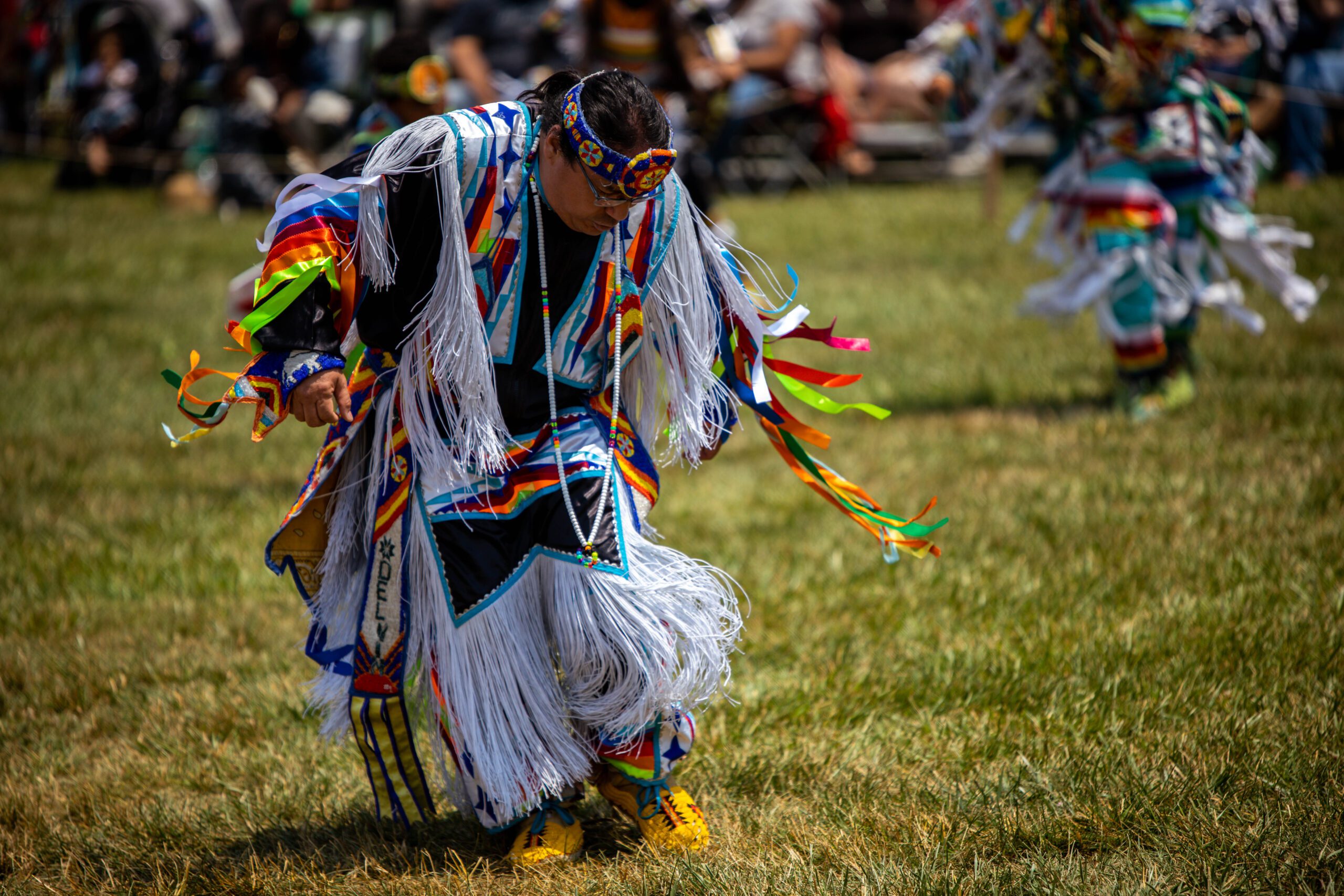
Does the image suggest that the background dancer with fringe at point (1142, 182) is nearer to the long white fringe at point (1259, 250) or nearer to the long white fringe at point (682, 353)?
the long white fringe at point (1259, 250)

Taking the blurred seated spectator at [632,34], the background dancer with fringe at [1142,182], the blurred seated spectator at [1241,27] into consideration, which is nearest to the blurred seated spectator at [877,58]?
the blurred seated spectator at [632,34]

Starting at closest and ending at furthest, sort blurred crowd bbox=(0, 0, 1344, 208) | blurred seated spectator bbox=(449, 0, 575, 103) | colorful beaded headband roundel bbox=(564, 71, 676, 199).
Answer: colorful beaded headband roundel bbox=(564, 71, 676, 199) < blurred seated spectator bbox=(449, 0, 575, 103) < blurred crowd bbox=(0, 0, 1344, 208)

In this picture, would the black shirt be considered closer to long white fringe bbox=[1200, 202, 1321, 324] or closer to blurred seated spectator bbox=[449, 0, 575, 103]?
long white fringe bbox=[1200, 202, 1321, 324]

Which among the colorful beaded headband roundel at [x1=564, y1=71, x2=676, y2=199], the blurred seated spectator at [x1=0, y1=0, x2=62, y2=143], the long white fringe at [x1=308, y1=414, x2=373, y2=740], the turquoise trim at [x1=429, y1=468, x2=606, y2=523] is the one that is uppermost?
the colorful beaded headband roundel at [x1=564, y1=71, x2=676, y2=199]

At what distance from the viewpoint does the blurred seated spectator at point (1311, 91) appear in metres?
10.4

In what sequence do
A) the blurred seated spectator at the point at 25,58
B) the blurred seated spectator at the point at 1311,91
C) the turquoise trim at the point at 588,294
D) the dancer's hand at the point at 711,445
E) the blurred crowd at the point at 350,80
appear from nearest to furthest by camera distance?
the turquoise trim at the point at 588,294 → the dancer's hand at the point at 711,445 → the blurred seated spectator at the point at 1311,91 → the blurred crowd at the point at 350,80 → the blurred seated spectator at the point at 25,58

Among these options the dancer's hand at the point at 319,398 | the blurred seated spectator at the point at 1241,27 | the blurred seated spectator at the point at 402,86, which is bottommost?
the blurred seated spectator at the point at 1241,27

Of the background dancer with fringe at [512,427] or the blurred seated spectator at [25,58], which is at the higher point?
the background dancer with fringe at [512,427]

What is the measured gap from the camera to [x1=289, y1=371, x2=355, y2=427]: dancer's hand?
87.4 inches

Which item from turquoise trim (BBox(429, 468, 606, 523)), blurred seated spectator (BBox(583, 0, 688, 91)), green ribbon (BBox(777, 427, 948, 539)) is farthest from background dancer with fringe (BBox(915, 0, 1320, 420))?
turquoise trim (BBox(429, 468, 606, 523))

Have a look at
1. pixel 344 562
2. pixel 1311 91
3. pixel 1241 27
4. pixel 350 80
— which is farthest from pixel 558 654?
pixel 350 80

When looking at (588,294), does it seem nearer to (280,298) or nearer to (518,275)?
(518,275)

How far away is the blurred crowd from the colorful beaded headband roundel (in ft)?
21.6

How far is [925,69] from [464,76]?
17.1 ft
